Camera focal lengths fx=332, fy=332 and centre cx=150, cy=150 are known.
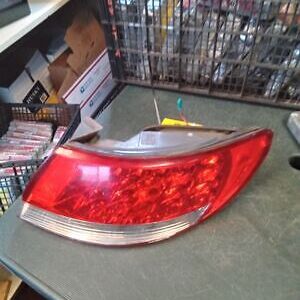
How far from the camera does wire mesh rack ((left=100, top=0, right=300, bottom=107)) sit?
1.60 ft

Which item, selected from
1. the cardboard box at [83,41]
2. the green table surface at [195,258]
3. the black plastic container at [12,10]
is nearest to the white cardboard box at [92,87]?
the cardboard box at [83,41]

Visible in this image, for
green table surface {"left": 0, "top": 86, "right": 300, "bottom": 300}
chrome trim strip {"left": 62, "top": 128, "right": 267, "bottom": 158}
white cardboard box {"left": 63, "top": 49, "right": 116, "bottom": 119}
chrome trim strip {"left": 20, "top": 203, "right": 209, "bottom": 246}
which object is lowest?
white cardboard box {"left": 63, "top": 49, "right": 116, "bottom": 119}

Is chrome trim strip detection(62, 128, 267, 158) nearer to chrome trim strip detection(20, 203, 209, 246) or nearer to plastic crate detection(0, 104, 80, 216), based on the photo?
chrome trim strip detection(20, 203, 209, 246)

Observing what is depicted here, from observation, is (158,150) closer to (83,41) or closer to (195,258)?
(195,258)

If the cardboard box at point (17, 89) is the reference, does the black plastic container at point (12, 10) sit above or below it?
above

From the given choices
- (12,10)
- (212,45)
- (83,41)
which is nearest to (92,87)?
(83,41)

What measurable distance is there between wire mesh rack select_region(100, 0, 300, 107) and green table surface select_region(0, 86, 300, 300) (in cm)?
18

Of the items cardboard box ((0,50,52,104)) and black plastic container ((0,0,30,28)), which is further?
cardboard box ((0,50,52,104))

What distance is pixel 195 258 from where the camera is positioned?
39 centimetres

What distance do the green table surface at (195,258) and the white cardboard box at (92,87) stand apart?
0.48 m

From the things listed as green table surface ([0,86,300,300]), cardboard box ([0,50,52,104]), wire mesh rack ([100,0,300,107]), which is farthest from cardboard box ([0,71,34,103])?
green table surface ([0,86,300,300])

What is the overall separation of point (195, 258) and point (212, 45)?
331 millimetres

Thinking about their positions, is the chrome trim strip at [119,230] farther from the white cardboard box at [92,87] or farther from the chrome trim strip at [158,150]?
the white cardboard box at [92,87]

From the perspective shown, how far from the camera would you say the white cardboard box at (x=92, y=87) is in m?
0.88
